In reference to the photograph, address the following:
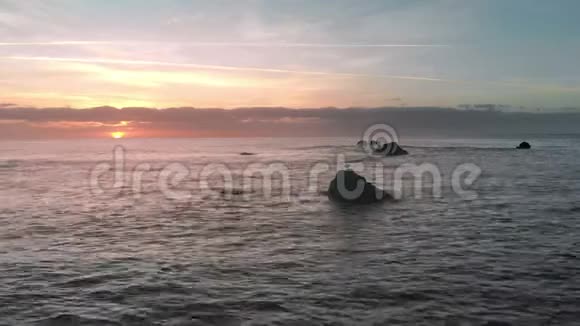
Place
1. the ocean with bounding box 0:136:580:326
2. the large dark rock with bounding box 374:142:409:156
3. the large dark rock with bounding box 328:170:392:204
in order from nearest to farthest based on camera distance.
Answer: the ocean with bounding box 0:136:580:326 → the large dark rock with bounding box 328:170:392:204 → the large dark rock with bounding box 374:142:409:156

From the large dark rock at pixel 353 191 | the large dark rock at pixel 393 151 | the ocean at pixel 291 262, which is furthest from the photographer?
the large dark rock at pixel 393 151

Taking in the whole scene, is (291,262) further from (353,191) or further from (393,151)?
(393,151)

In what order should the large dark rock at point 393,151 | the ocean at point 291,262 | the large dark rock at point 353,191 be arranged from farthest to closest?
the large dark rock at point 393,151
the large dark rock at point 353,191
the ocean at point 291,262

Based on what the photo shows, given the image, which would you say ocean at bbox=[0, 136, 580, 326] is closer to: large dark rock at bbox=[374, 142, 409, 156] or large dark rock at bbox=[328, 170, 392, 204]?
large dark rock at bbox=[328, 170, 392, 204]

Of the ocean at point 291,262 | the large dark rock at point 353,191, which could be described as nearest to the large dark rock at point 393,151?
the ocean at point 291,262

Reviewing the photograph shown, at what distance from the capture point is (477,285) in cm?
1351

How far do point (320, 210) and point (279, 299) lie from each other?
17252 mm

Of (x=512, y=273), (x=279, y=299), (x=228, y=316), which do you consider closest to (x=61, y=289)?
(x=228, y=316)

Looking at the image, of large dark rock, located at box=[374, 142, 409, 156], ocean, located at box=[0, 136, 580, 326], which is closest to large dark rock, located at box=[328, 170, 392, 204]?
ocean, located at box=[0, 136, 580, 326]

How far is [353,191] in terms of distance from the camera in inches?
1281

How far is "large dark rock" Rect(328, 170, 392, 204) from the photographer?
105 ft

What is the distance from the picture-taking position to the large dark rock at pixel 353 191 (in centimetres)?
3200

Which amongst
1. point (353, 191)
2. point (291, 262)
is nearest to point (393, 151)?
point (353, 191)

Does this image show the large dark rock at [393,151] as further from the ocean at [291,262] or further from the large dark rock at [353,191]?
the large dark rock at [353,191]
